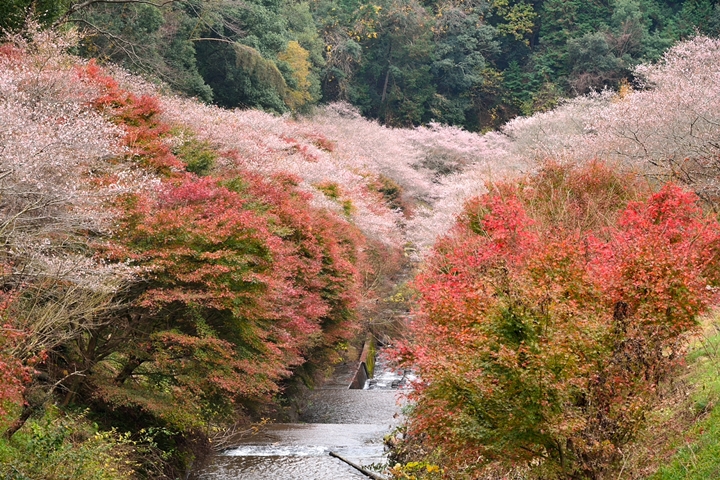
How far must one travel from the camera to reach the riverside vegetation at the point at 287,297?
681 centimetres

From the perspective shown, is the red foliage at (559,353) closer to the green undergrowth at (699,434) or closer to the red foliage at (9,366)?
the green undergrowth at (699,434)

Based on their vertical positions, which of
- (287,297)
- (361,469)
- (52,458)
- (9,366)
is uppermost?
(9,366)

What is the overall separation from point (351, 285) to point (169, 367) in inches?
399

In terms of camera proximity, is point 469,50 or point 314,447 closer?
point 314,447

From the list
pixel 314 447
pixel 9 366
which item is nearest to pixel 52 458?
pixel 9 366

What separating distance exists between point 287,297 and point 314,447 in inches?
126

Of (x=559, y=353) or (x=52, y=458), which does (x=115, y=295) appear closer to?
(x=52, y=458)

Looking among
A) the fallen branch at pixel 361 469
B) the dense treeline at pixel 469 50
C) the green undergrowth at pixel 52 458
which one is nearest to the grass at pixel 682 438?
the fallen branch at pixel 361 469

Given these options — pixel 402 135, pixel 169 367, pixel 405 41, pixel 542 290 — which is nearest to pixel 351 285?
pixel 169 367

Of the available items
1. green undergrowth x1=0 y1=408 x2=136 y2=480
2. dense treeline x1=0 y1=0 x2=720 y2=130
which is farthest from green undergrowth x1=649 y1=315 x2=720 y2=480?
dense treeline x1=0 y1=0 x2=720 y2=130

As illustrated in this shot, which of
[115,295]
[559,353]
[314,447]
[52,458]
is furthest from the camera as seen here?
[314,447]

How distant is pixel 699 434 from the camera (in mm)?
7305

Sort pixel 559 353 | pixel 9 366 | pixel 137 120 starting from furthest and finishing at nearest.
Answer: pixel 137 120, pixel 9 366, pixel 559 353

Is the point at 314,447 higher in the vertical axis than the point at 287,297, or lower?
lower
